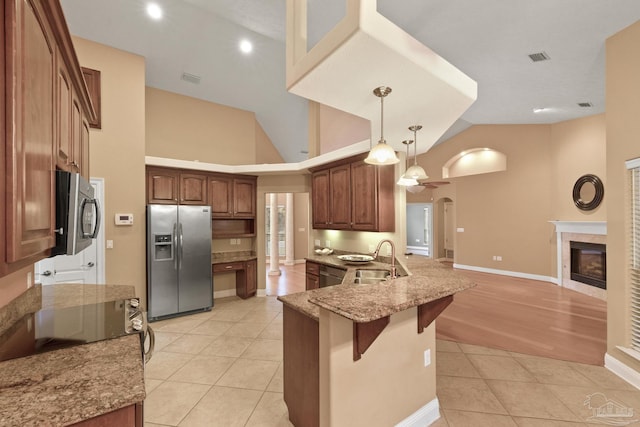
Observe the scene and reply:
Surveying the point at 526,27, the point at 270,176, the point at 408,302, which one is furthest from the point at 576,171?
the point at 408,302

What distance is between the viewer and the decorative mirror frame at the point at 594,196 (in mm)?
5344

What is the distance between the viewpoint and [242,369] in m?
2.71

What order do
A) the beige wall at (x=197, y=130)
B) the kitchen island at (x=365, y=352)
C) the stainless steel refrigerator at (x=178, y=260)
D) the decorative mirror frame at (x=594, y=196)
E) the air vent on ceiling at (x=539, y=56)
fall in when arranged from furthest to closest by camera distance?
the decorative mirror frame at (x=594, y=196), the beige wall at (x=197, y=130), the stainless steel refrigerator at (x=178, y=260), the air vent on ceiling at (x=539, y=56), the kitchen island at (x=365, y=352)

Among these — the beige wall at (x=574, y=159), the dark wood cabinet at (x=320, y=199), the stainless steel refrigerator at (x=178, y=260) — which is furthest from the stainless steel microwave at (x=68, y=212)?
the beige wall at (x=574, y=159)

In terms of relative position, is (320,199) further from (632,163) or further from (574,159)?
(574,159)

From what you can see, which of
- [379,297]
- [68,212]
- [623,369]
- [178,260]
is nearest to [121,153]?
[178,260]

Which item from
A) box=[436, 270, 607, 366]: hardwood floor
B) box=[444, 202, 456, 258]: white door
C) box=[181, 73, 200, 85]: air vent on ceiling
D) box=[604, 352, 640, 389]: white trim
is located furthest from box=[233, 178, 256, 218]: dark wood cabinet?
box=[444, 202, 456, 258]: white door

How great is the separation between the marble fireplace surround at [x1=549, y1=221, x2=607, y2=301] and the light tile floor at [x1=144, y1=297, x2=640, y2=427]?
358 cm

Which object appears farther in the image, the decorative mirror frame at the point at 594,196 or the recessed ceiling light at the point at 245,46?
the decorative mirror frame at the point at 594,196

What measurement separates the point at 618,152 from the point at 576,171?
405 cm

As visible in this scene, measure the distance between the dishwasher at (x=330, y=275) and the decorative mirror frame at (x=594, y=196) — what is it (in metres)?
5.59

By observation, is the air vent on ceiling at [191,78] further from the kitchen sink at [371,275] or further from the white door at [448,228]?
the white door at [448,228]

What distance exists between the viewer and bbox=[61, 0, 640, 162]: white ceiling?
2773 mm

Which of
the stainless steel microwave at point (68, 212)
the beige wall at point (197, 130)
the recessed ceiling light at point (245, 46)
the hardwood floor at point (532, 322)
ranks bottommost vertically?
the hardwood floor at point (532, 322)
